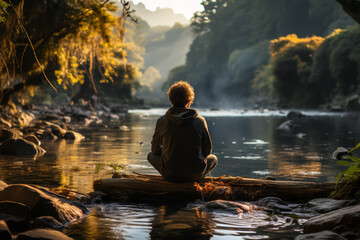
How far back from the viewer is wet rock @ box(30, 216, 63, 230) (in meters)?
5.38

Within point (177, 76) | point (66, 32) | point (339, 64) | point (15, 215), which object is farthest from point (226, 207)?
point (177, 76)

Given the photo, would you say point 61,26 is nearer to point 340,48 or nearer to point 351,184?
point 351,184

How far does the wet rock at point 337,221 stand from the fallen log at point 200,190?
175 cm

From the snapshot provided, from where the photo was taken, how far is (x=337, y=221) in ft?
16.7

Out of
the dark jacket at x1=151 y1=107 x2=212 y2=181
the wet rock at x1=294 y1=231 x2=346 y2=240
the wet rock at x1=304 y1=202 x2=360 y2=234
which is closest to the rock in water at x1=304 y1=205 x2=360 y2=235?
the wet rock at x1=304 y1=202 x2=360 y2=234

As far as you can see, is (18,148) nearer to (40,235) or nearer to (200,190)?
(200,190)

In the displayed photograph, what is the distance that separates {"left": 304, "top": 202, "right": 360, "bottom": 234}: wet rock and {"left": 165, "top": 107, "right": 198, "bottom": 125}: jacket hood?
7.64 ft

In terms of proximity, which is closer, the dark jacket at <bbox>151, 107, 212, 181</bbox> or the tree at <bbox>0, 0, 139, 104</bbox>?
the dark jacket at <bbox>151, 107, 212, 181</bbox>

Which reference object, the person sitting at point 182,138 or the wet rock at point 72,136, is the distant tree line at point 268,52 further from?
the person sitting at point 182,138

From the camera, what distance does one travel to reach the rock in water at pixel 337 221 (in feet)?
16.3

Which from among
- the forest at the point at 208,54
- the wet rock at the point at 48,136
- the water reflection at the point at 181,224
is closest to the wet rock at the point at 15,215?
the water reflection at the point at 181,224

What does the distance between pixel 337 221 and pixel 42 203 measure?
3349 mm

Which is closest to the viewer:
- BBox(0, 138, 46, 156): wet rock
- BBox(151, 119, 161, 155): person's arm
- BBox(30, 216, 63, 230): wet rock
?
BBox(30, 216, 63, 230): wet rock

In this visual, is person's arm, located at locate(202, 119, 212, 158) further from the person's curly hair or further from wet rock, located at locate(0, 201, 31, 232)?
wet rock, located at locate(0, 201, 31, 232)
